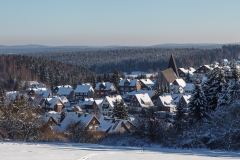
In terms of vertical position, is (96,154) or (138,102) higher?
(96,154)

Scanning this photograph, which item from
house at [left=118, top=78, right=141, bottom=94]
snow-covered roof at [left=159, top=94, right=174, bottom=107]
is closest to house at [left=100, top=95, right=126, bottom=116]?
snow-covered roof at [left=159, top=94, right=174, bottom=107]

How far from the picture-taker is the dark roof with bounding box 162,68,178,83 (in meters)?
66.6

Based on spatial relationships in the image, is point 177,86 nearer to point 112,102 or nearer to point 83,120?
point 112,102

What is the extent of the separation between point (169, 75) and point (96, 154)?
58771 mm

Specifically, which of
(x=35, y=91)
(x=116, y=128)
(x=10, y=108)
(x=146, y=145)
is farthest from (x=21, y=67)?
(x=146, y=145)

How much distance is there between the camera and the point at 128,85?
69.8 m

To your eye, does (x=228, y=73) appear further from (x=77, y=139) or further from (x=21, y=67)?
(x=21, y=67)

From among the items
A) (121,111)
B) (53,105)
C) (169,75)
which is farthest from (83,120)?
(169,75)

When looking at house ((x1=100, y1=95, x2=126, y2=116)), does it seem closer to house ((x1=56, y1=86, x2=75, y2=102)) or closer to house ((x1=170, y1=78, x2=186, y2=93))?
house ((x1=170, y1=78, x2=186, y2=93))

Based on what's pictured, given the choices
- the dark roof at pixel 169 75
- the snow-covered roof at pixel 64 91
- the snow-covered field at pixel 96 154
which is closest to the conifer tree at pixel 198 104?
the snow-covered field at pixel 96 154

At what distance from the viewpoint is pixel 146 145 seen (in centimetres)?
1331

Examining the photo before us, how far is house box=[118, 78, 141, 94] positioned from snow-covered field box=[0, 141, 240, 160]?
5712 cm

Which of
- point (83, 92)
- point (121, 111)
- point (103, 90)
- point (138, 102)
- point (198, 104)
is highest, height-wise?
point (198, 104)

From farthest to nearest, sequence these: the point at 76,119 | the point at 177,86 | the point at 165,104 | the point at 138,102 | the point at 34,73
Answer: the point at 34,73
the point at 177,86
the point at 138,102
the point at 165,104
the point at 76,119
